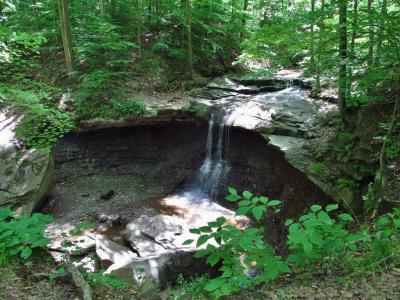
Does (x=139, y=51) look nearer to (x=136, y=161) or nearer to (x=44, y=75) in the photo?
(x=44, y=75)

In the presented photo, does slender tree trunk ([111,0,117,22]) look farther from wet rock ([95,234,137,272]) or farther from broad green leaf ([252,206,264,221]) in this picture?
broad green leaf ([252,206,264,221])

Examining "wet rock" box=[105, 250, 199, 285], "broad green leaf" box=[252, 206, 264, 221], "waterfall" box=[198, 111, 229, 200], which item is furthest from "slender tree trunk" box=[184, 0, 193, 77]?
"broad green leaf" box=[252, 206, 264, 221]

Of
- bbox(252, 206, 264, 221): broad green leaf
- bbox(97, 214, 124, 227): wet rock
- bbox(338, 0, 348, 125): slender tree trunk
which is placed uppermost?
bbox(338, 0, 348, 125): slender tree trunk

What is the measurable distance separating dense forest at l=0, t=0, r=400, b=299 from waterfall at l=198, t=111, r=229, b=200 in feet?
0.17

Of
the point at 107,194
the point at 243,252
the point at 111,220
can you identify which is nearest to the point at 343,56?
the point at 243,252

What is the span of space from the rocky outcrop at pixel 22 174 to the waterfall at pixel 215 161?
5.17 metres

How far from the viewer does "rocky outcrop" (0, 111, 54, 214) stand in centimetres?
868

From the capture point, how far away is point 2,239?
10.2 feet

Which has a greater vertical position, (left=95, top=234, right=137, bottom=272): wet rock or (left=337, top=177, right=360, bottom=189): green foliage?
(left=337, top=177, right=360, bottom=189): green foliage

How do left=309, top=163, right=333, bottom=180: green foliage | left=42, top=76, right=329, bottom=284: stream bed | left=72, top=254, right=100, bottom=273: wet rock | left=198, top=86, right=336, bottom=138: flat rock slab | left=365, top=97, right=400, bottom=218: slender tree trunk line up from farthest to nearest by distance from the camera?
left=198, top=86, right=336, bottom=138: flat rock slab
left=42, top=76, right=329, bottom=284: stream bed
left=309, top=163, right=333, bottom=180: green foliage
left=72, top=254, right=100, bottom=273: wet rock
left=365, top=97, right=400, bottom=218: slender tree trunk

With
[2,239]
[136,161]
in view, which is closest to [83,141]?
[136,161]

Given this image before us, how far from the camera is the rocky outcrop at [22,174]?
8.68m

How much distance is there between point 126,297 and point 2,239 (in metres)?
1.34

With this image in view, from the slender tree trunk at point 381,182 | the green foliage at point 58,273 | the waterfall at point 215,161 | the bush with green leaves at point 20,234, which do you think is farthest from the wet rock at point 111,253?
the slender tree trunk at point 381,182
